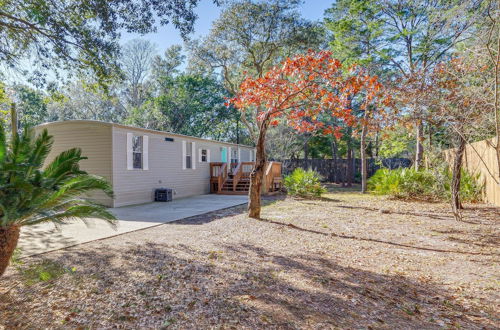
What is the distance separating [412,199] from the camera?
9.46 metres

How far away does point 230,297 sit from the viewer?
2.59 metres

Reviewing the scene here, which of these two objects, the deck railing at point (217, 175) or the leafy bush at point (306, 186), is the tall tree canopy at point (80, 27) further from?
the deck railing at point (217, 175)

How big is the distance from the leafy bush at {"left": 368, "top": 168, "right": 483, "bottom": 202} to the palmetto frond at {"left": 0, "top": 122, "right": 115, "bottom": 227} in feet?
29.1

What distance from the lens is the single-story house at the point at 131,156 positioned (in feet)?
27.5

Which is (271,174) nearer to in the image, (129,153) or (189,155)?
(189,155)

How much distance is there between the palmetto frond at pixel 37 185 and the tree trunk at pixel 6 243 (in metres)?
0.08

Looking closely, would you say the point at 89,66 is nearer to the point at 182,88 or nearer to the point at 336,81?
the point at 336,81

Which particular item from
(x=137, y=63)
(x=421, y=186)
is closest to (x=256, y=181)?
(x=421, y=186)

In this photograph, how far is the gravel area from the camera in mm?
2303

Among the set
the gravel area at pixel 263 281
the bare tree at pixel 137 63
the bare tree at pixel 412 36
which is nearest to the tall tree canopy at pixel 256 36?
the bare tree at pixel 412 36

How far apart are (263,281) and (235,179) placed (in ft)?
32.8

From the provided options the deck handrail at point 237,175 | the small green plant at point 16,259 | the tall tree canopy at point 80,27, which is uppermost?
the tall tree canopy at point 80,27

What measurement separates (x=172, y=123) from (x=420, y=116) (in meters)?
16.4

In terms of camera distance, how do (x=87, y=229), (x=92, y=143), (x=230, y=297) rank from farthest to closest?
(x=92, y=143), (x=87, y=229), (x=230, y=297)
